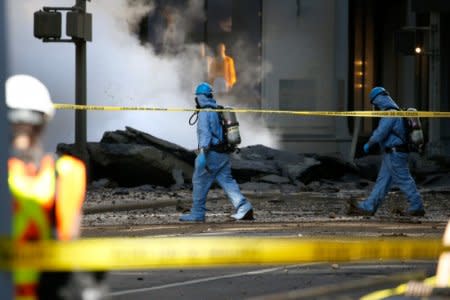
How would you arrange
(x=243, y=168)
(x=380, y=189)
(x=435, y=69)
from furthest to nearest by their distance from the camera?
(x=435, y=69), (x=243, y=168), (x=380, y=189)

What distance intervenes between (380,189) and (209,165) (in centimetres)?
205

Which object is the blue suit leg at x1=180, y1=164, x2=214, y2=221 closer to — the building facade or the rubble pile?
the rubble pile

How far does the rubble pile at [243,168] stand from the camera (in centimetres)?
2170

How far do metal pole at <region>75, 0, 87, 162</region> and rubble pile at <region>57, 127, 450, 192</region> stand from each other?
1475 mm

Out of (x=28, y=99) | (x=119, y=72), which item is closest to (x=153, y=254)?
(x=28, y=99)

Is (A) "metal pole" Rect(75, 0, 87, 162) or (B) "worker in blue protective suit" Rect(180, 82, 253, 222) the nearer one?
(B) "worker in blue protective suit" Rect(180, 82, 253, 222)

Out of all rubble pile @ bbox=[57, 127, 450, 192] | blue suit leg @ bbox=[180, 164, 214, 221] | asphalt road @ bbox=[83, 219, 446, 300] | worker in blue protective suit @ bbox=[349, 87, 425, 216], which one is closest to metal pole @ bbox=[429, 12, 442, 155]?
rubble pile @ bbox=[57, 127, 450, 192]

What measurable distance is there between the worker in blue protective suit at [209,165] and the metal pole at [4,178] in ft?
34.1

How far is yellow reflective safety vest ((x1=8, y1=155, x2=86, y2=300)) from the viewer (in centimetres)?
449

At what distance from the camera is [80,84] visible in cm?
1853

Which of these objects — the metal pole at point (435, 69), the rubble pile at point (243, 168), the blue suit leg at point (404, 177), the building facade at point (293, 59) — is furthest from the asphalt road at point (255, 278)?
the building facade at point (293, 59)

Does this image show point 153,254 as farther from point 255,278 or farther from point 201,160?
point 201,160

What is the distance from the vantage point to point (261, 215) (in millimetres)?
16219

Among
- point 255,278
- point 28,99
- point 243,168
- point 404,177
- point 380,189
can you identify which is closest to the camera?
point 28,99
